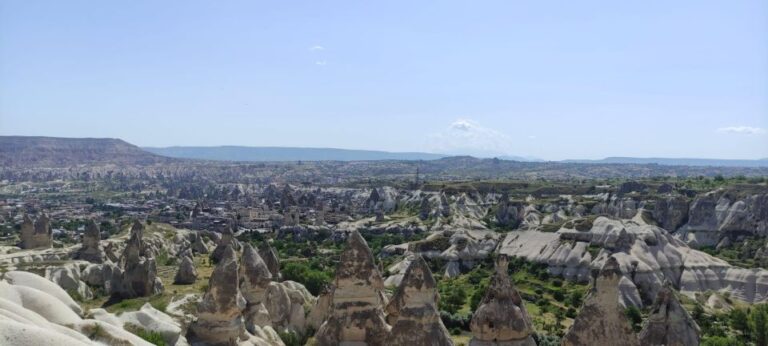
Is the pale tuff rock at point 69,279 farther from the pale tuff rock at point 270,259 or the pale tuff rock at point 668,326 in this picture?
the pale tuff rock at point 668,326

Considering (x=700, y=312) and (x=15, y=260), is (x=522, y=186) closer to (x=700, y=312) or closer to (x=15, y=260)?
(x=700, y=312)

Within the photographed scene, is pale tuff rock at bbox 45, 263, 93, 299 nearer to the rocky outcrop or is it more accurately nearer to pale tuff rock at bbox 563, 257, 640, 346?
pale tuff rock at bbox 563, 257, 640, 346

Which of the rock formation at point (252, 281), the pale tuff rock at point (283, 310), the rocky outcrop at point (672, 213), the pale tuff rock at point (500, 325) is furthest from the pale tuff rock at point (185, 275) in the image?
the rocky outcrop at point (672, 213)

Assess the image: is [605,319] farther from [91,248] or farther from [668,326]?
[91,248]

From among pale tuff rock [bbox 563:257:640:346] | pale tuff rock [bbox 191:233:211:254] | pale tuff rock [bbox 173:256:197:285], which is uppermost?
pale tuff rock [bbox 563:257:640:346]

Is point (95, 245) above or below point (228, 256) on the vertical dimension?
below

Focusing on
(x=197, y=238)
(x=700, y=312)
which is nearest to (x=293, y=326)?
(x=700, y=312)

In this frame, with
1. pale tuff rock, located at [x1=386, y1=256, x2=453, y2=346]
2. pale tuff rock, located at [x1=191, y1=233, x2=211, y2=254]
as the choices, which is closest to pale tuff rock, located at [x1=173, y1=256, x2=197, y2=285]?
pale tuff rock, located at [x1=191, y1=233, x2=211, y2=254]
